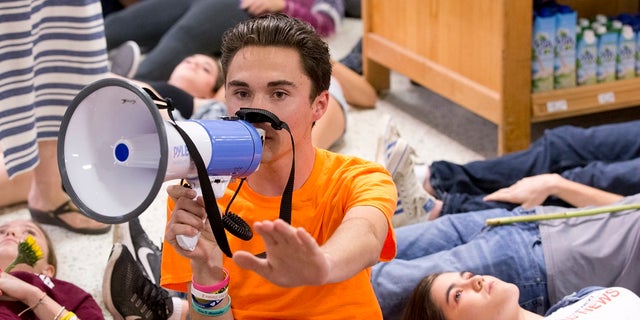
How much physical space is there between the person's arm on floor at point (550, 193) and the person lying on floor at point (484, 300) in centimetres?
42

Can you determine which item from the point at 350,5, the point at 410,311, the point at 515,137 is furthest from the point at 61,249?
the point at 350,5

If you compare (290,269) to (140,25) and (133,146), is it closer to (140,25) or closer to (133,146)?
(133,146)

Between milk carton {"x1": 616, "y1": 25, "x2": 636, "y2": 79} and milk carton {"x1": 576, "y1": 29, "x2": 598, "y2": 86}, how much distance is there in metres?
0.09

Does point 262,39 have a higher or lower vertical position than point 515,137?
higher

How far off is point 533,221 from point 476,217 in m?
0.14

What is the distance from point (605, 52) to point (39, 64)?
1.63 m

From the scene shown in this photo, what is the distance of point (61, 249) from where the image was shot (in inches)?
87.3

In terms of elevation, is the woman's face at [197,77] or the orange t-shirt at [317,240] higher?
the orange t-shirt at [317,240]

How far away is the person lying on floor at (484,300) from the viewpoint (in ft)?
4.98

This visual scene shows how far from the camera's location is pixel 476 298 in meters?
1.59

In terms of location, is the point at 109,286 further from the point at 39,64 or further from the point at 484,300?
the point at 484,300

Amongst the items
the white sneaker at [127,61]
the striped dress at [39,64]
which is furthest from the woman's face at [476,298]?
the white sneaker at [127,61]

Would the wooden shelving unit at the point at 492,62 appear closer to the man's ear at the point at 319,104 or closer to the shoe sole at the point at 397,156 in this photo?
the shoe sole at the point at 397,156

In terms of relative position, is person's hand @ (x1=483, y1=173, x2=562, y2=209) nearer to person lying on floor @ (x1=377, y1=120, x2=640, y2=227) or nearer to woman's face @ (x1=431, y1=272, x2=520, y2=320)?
person lying on floor @ (x1=377, y1=120, x2=640, y2=227)
